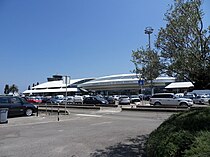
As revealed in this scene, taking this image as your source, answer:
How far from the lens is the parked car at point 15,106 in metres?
19.5

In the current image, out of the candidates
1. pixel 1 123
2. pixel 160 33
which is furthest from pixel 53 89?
pixel 160 33

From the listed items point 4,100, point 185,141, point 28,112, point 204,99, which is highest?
point 4,100

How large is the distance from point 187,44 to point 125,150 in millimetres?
4208

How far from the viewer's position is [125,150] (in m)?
8.14

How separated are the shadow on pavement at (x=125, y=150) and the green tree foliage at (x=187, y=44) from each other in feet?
10.1

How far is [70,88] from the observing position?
12800cm

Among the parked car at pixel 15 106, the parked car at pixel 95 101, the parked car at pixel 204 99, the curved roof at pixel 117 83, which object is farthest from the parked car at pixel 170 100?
the curved roof at pixel 117 83

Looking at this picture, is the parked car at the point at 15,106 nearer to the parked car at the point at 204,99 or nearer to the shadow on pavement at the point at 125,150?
the shadow on pavement at the point at 125,150

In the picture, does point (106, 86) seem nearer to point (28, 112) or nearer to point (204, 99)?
point (204, 99)

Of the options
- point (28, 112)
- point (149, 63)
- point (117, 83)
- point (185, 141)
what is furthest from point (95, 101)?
point (117, 83)

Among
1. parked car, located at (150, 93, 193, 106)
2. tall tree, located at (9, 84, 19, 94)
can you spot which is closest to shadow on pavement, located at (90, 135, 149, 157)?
parked car, located at (150, 93, 193, 106)

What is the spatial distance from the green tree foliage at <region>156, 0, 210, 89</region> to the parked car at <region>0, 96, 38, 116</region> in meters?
14.4

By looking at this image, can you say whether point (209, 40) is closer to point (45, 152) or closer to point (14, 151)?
point (45, 152)

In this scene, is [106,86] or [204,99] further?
[106,86]
